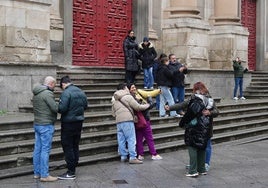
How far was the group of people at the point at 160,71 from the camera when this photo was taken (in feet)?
45.4

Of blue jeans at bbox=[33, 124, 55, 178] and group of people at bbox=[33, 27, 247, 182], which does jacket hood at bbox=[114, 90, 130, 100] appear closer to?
group of people at bbox=[33, 27, 247, 182]

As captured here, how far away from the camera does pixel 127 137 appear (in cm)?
1030

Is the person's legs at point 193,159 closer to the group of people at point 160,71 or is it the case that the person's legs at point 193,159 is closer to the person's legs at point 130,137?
the person's legs at point 130,137

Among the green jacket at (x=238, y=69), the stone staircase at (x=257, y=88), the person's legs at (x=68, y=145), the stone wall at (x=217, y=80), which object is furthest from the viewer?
the stone staircase at (x=257, y=88)

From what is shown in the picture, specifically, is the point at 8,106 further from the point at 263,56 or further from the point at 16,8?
the point at 263,56

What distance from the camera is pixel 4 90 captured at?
41.0 ft

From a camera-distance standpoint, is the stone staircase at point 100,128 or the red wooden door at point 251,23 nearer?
the stone staircase at point 100,128

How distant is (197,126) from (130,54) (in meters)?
6.75

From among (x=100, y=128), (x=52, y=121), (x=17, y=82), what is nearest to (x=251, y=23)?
(x=17, y=82)

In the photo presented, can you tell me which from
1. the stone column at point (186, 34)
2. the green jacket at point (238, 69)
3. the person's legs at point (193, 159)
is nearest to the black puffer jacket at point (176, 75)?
the person's legs at point (193, 159)

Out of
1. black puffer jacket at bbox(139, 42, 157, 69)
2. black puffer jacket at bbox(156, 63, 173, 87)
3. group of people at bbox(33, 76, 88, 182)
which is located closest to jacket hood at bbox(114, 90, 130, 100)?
group of people at bbox(33, 76, 88, 182)

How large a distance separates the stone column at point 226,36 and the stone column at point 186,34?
1.66 metres

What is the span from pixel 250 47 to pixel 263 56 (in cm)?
94

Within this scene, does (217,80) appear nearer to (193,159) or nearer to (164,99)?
(164,99)
